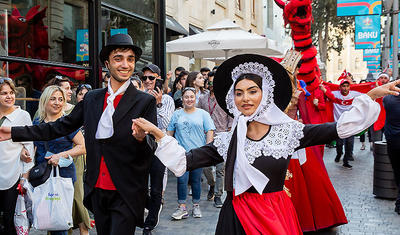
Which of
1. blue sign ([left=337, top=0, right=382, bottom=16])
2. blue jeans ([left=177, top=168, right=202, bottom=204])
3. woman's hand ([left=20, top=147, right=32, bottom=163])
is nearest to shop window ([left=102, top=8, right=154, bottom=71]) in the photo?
blue jeans ([left=177, top=168, right=202, bottom=204])

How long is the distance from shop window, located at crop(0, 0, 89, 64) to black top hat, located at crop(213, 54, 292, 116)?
4.96m

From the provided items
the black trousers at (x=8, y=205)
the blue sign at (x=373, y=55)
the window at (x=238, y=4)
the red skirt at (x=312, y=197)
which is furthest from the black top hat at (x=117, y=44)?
the blue sign at (x=373, y=55)

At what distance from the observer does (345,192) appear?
9.34m

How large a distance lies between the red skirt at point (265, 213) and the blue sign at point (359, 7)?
14.4m

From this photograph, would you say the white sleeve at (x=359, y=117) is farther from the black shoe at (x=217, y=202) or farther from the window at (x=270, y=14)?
the window at (x=270, y=14)

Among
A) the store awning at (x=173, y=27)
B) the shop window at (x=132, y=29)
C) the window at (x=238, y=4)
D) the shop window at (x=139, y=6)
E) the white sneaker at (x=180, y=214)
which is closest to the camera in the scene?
the white sneaker at (x=180, y=214)

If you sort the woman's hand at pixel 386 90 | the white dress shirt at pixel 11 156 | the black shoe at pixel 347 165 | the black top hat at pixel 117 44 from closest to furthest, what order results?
the woman's hand at pixel 386 90
the black top hat at pixel 117 44
the white dress shirt at pixel 11 156
the black shoe at pixel 347 165

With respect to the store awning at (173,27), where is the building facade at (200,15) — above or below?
above

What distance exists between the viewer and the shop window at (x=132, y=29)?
1026 centimetres

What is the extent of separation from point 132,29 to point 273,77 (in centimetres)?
818

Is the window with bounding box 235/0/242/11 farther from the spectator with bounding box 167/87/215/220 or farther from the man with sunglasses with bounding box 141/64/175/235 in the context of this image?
the man with sunglasses with bounding box 141/64/175/235

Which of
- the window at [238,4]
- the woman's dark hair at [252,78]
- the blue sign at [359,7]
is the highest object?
the window at [238,4]

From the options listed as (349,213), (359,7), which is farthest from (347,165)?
(359,7)

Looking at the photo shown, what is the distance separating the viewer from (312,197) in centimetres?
645
